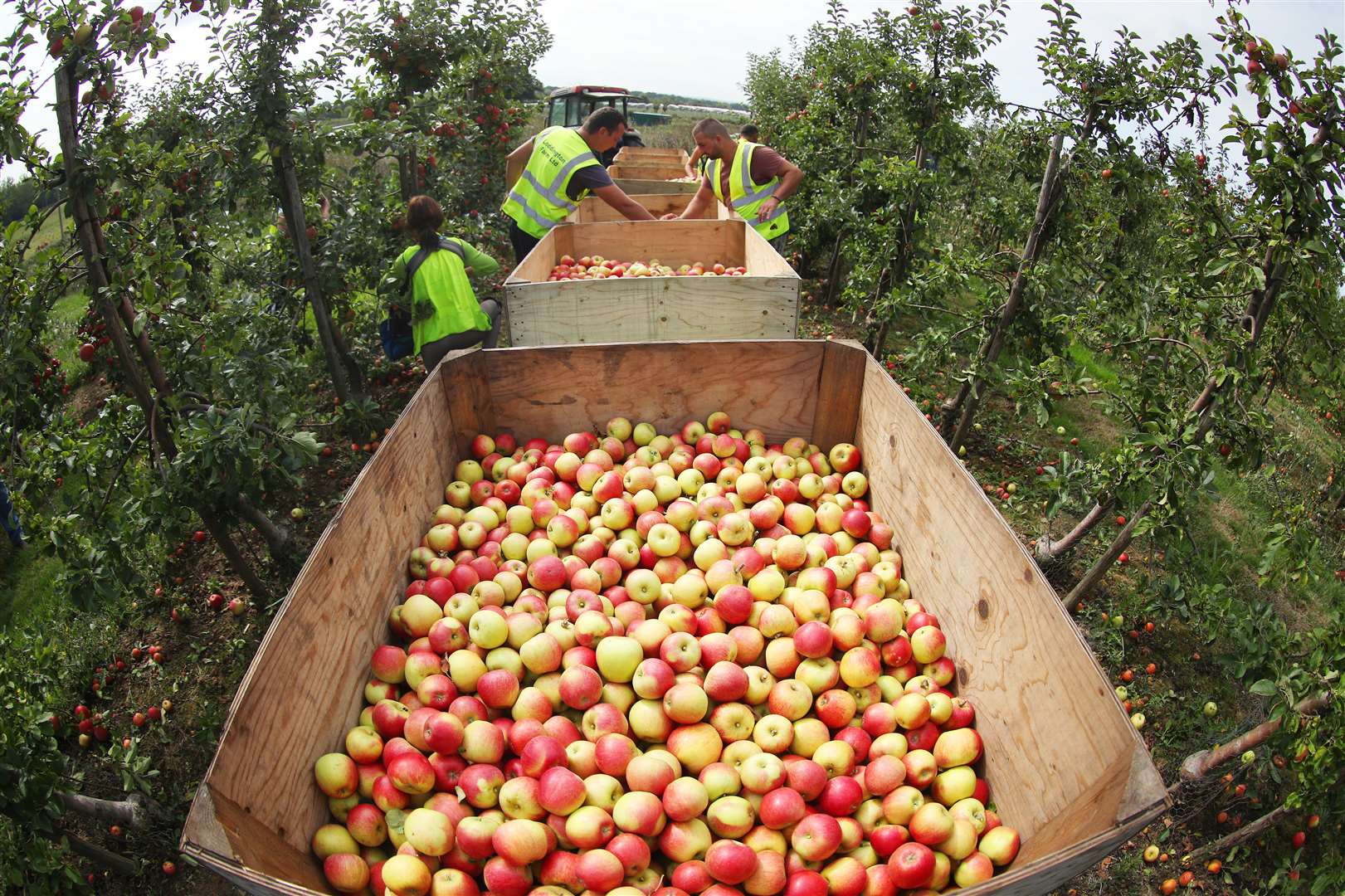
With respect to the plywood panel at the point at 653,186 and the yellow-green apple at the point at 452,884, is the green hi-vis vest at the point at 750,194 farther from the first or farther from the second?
the yellow-green apple at the point at 452,884

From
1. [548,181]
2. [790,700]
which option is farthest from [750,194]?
[790,700]

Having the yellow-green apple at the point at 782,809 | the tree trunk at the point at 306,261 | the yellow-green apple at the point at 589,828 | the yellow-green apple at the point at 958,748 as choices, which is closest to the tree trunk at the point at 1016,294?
the yellow-green apple at the point at 958,748

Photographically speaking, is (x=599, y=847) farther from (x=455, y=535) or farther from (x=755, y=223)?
(x=755, y=223)

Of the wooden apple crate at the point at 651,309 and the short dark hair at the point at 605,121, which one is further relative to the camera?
the short dark hair at the point at 605,121

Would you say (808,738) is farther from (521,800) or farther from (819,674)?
(521,800)

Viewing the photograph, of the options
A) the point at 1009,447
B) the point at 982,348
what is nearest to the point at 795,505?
the point at 982,348

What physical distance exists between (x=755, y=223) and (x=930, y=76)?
6.30 feet

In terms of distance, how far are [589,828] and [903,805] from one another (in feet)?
2.75

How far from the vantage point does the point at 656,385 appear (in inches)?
137

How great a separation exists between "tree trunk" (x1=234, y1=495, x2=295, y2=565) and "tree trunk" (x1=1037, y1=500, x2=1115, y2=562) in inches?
157

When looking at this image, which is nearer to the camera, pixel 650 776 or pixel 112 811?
pixel 650 776

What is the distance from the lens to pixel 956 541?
241 cm

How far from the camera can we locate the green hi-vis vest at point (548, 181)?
20.5ft

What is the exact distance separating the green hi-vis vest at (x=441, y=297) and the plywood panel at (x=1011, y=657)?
3405 mm
